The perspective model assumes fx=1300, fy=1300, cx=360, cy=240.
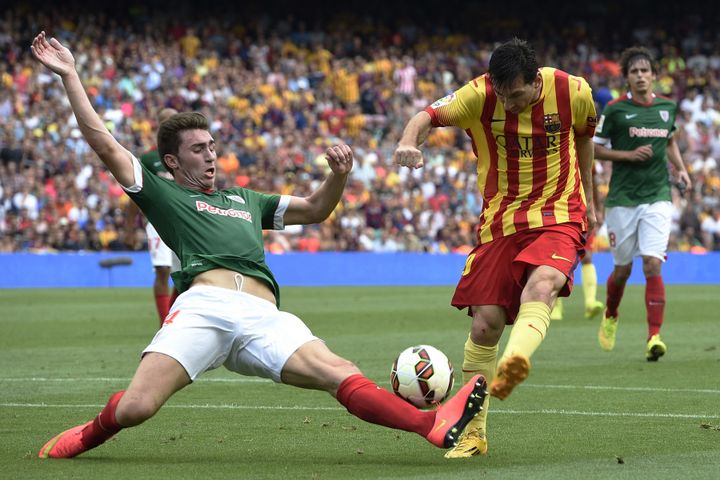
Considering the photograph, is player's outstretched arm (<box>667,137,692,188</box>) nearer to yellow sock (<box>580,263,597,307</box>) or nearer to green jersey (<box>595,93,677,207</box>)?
green jersey (<box>595,93,677,207</box>)

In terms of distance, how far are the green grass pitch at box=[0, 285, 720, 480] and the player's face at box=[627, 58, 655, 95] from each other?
2429 mm

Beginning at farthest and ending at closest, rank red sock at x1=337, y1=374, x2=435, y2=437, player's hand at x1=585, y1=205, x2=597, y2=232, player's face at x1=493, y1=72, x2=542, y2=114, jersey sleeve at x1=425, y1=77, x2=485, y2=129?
player's hand at x1=585, y1=205, x2=597, y2=232 < jersey sleeve at x1=425, y1=77, x2=485, y2=129 < player's face at x1=493, y1=72, x2=542, y2=114 < red sock at x1=337, y1=374, x2=435, y2=437

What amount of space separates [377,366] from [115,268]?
622 inches

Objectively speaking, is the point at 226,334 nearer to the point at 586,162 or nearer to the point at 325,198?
the point at 325,198

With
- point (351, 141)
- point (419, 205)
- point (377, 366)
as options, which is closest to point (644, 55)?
point (377, 366)

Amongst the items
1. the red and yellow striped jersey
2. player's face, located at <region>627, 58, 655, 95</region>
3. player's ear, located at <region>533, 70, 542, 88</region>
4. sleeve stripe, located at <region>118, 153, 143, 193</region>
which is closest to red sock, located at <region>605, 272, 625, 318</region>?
player's face, located at <region>627, 58, 655, 95</region>

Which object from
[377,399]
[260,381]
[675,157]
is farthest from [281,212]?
[675,157]

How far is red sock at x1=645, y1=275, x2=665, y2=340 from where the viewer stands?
11305mm

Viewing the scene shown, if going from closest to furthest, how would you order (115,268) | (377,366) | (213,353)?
(213,353)
(377,366)
(115,268)

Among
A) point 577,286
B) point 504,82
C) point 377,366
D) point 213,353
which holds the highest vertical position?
point 504,82

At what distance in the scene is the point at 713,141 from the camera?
32750mm

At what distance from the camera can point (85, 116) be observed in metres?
6.12

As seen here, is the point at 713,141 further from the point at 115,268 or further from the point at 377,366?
the point at 377,366

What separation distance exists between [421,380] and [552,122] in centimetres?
151
